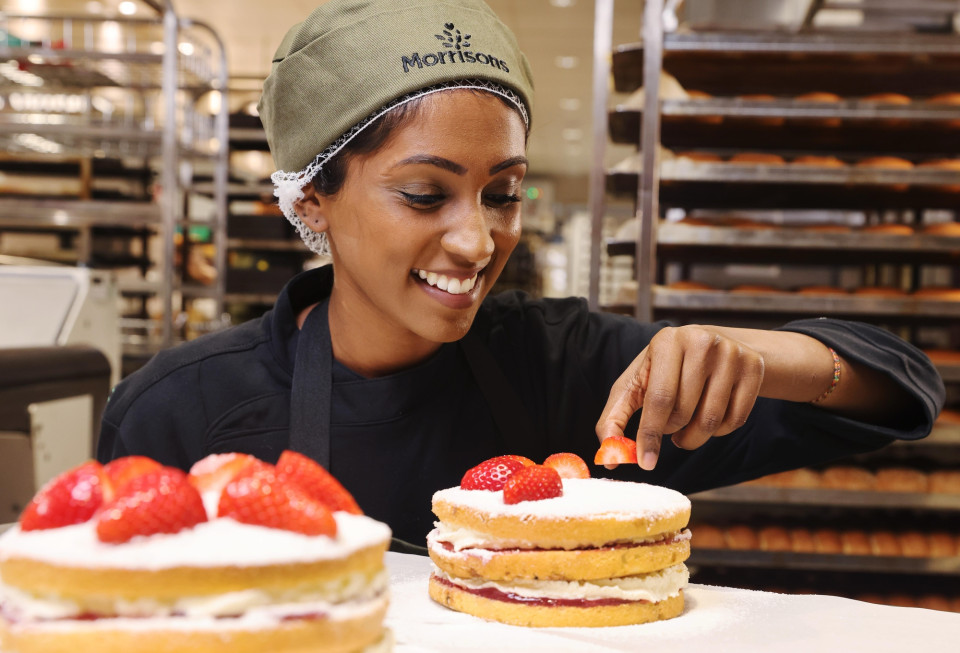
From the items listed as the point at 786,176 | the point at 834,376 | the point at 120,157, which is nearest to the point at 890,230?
the point at 786,176

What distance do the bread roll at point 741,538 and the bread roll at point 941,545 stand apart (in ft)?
2.02

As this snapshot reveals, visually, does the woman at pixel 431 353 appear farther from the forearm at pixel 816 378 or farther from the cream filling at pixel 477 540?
the cream filling at pixel 477 540

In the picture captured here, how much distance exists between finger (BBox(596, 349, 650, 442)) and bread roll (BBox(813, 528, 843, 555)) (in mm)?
2214

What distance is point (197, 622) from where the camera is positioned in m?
0.67

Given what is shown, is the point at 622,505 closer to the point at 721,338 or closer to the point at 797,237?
the point at 721,338

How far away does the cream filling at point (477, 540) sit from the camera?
109 centimetres

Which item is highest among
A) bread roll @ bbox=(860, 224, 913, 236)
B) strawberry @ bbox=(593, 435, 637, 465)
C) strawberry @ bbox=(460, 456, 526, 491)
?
bread roll @ bbox=(860, 224, 913, 236)

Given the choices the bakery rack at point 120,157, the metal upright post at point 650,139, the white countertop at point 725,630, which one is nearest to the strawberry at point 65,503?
the white countertop at point 725,630

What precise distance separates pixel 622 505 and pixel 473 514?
0.63 feet

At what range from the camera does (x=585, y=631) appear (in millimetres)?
1006

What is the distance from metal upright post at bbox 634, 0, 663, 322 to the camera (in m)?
3.03

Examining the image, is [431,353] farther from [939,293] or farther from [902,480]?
[939,293]

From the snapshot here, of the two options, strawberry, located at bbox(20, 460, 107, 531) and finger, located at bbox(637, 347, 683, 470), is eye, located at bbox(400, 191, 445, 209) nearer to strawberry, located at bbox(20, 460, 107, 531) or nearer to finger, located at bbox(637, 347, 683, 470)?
finger, located at bbox(637, 347, 683, 470)

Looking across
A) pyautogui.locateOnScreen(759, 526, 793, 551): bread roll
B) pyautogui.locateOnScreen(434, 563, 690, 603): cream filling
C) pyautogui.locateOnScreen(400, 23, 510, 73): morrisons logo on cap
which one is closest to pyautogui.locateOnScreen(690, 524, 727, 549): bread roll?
pyautogui.locateOnScreen(759, 526, 793, 551): bread roll
